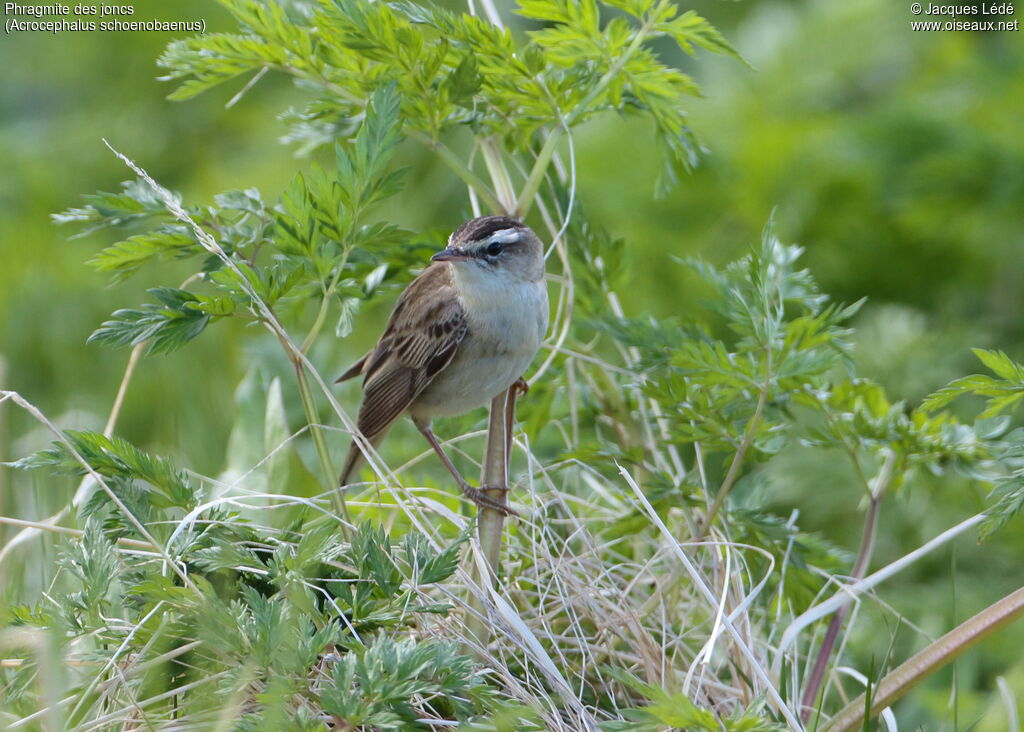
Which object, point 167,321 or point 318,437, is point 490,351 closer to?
point 318,437

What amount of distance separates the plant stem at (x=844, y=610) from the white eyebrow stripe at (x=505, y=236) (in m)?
1.02

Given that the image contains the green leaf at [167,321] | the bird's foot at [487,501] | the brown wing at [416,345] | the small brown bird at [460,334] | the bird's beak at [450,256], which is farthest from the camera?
the brown wing at [416,345]

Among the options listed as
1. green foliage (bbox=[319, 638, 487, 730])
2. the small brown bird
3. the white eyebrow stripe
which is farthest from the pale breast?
green foliage (bbox=[319, 638, 487, 730])

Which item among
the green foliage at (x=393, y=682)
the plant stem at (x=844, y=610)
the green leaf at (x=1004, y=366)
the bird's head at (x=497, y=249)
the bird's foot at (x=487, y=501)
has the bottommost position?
the plant stem at (x=844, y=610)

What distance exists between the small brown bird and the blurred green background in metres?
0.71

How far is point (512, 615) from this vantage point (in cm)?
222

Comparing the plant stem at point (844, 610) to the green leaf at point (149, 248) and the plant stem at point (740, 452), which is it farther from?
the green leaf at point (149, 248)

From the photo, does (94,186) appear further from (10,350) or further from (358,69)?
(358,69)

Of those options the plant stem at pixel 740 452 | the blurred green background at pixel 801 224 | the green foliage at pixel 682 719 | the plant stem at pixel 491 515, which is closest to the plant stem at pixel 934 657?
the green foliage at pixel 682 719

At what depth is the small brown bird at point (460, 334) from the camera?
281 cm

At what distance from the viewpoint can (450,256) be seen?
2715mm

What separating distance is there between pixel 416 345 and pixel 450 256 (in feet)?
1.64

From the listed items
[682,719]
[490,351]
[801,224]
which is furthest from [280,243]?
[801,224]

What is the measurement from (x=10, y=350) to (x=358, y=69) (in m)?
3.07
